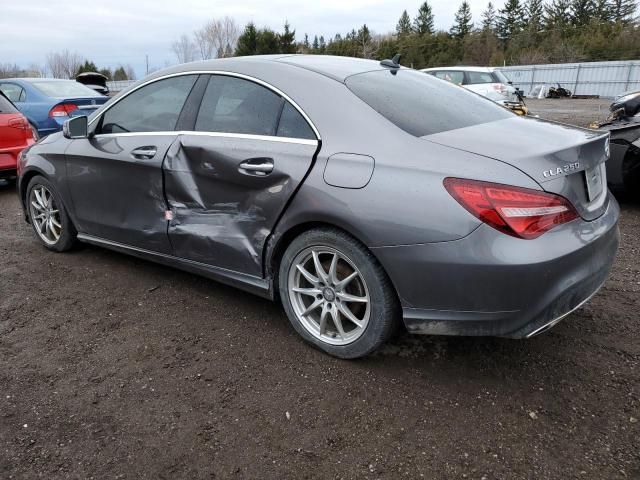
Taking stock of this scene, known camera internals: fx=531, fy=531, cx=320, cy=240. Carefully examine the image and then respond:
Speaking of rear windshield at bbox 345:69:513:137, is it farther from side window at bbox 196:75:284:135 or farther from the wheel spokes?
the wheel spokes

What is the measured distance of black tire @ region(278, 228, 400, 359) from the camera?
8.39 feet

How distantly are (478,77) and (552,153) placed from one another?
41.6ft

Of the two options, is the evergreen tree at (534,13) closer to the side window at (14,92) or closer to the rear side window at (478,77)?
the rear side window at (478,77)

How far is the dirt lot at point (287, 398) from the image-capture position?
7.06ft

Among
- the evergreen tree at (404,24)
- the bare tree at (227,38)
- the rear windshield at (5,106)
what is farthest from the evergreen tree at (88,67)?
the rear windshield at (5,106)

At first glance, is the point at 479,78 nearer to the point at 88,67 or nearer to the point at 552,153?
the point at 552,153

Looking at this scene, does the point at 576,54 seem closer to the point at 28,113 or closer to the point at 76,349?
the point at 28,113

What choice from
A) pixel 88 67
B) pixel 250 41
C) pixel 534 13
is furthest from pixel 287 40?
pixel 534 13

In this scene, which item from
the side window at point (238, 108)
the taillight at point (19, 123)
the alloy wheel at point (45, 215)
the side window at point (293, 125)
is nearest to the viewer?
the side window at point (293, 125)

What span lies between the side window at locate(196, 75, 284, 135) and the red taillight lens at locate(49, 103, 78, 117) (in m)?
6.66

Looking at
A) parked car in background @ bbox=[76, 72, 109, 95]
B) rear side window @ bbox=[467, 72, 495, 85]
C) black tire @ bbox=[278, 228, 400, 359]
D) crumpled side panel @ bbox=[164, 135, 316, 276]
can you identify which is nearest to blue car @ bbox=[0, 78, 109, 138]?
parked car in background @ bbox=[76, 72, 109, 95]

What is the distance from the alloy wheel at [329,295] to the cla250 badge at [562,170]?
0.96 meters

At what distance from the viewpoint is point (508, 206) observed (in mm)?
2232

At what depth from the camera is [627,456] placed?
2.12m
